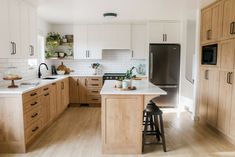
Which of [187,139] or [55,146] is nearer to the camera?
[55,146]

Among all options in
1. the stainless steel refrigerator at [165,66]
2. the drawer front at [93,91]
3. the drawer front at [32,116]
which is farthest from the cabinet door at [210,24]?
the drawer front at [32,116]

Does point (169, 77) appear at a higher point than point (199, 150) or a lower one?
higher

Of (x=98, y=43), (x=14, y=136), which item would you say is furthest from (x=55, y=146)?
(x=98, y=43)

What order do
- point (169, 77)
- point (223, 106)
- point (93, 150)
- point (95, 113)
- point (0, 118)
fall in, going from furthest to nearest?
point (169, 77), point (95, 113), point (223, 106), point (93, 150), point (0, 118)

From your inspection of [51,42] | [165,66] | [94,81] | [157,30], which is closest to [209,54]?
[165,66]

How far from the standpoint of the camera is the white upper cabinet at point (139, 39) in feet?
18.3

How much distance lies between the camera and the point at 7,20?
280 centimetres

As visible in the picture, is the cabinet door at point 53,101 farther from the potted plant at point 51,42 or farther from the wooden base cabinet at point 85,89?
the potted plant at point 51,42

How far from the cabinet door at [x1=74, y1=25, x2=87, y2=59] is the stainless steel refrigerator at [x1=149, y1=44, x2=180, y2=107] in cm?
189

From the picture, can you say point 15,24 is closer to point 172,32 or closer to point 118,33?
point 118,33

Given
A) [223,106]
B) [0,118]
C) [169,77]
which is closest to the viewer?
[0,118]

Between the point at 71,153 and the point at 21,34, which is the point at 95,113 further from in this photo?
the point at 21,34

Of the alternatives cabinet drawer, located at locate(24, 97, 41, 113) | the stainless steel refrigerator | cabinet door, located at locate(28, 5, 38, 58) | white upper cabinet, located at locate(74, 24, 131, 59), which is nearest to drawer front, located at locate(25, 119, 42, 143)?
cabinet drawer, located at locate(24, 97, 41, 113)

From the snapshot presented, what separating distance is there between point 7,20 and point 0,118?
139cm
